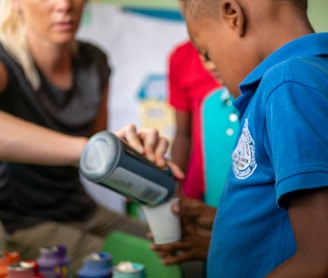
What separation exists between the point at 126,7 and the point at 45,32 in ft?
2.79

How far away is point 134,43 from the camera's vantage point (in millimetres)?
2170

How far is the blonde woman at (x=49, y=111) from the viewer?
4.17 ft

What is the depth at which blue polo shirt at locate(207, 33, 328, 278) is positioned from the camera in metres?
0.57

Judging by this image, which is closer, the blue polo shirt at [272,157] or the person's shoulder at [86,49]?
the blue polo shirt at [272,157]

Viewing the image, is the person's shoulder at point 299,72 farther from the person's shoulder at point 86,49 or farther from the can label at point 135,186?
the person's shoulder at point 86,49

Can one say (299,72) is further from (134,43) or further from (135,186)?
(134,43)

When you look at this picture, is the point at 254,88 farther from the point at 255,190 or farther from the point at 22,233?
the point at 22,233

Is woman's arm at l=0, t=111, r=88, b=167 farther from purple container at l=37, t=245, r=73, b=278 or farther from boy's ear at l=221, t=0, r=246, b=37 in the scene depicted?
boy's ear at l=221, t=0, r=246, b=37

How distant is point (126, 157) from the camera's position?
2.75 ft

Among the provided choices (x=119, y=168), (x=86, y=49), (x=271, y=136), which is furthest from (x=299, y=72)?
(x=86, y=49)

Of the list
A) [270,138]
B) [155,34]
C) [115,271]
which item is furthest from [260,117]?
[155,34]

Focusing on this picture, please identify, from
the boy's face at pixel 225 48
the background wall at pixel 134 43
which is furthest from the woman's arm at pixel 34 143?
the background wall at pixel 134 43

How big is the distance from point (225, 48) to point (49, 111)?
0.68 metres

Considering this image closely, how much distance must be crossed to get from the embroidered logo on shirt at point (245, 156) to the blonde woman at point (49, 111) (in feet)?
1.90
